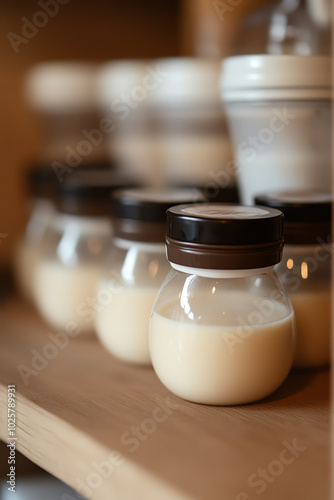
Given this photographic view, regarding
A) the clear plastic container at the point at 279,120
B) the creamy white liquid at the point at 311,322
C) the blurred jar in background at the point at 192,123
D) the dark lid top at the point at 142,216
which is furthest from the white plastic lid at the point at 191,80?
the creamy white liquid at the point at 311,322

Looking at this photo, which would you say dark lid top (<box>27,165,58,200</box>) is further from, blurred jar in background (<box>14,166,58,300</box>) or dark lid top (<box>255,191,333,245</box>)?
dark lid top (<box>255,191,333,245</box>)

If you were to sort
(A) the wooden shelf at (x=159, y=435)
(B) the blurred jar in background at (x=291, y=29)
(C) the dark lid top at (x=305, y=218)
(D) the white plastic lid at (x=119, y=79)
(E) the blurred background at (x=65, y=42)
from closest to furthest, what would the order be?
(A) the wooden shelf at (x=159, y=435) < (C) the dark lid top at (x=305, y=218) < (B) the blurred jar in background at (x=291, y=29) < (D) the white plastic lid at (x=119, y=79) < (E) the blurred background at (x=65, y=42)

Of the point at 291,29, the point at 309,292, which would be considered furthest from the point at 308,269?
the point at 291,29

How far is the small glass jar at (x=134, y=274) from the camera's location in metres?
0.61

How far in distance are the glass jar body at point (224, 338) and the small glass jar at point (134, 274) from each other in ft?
0.24

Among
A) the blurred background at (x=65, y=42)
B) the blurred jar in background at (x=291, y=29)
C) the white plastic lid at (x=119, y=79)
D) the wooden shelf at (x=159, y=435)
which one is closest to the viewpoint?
the wooden shelf at (x=159, y=435)

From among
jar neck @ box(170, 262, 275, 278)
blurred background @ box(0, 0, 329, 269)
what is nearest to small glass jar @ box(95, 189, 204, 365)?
jar neck @ box(170, 262, 275, 278)

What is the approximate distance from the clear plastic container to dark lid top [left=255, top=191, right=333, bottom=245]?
0.09 meters

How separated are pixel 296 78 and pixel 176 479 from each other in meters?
0.41

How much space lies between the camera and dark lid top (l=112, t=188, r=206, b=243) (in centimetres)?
61

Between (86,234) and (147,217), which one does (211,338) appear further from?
(86,234)

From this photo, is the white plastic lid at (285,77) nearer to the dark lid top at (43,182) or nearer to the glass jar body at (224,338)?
the glass jar body at (224,338)

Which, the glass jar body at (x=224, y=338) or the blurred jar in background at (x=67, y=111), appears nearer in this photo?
the glass jar body at (x=224, y=338)

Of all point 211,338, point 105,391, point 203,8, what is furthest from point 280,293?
point 203,8
